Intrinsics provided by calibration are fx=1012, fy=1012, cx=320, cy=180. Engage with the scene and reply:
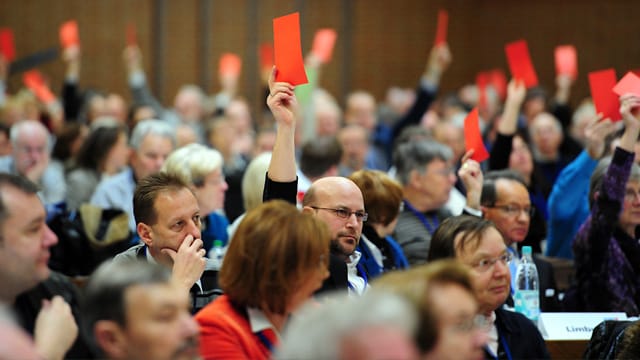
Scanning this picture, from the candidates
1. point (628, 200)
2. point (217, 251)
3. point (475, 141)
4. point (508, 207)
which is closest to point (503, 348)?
point (508, 207)

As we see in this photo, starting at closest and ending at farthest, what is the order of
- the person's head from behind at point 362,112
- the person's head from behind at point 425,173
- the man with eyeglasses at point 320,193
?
1. the man with eyeglasses at point 320,193
2. the person's head from behind at point 425,173
3. the person's head from behind at point 362,112

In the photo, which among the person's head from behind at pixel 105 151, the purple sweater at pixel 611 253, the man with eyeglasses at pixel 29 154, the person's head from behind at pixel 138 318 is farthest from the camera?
the man with eyeglasses at pixel 29 154

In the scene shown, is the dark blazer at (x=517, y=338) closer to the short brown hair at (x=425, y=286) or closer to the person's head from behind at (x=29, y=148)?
the short brown hair at (x=425, y=286)

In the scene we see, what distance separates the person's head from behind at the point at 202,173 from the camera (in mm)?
6379

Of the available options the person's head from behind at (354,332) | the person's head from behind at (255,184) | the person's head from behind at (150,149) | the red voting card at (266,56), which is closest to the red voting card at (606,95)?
the person's head from behind at (255,184)

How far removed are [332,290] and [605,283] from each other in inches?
84.4

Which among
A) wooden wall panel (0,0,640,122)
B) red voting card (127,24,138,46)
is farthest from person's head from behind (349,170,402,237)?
red voting card (127,24,138,46)

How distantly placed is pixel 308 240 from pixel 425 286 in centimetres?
67

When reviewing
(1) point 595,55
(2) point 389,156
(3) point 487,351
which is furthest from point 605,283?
(1) point 595,55

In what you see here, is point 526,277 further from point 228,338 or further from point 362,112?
point 362,112

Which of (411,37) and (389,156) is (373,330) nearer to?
(389,156)

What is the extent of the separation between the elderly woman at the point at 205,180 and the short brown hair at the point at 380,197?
1.06 metres

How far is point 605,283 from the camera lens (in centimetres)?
561

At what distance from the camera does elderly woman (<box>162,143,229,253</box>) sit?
6.38 meters
